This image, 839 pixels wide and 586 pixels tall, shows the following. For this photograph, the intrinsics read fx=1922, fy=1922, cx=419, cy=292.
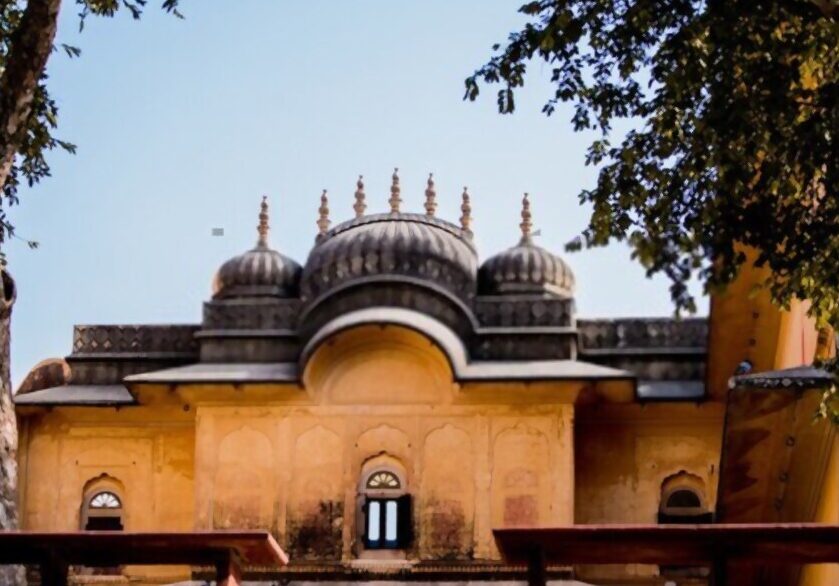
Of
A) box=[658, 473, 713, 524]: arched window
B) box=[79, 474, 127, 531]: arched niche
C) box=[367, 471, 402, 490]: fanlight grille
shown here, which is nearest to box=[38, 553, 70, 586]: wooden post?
box=[367, 471, 402, 490]: fanlight grille

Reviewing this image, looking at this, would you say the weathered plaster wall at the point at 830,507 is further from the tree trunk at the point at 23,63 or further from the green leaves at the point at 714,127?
the tree trunk at the point at 23,63

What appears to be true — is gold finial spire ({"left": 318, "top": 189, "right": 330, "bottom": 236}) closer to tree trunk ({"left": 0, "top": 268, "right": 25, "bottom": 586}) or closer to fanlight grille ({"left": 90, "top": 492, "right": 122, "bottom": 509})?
fanlight grille ({"left": 90, "top": 492, "right": 122, "bottom": 509})

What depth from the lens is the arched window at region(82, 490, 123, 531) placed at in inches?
812

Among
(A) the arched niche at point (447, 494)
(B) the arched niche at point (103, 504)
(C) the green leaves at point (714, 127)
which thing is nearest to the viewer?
(C) the green leaves at point (714, 127)

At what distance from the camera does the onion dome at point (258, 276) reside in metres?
21.2

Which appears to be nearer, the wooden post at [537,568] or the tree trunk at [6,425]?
the wooden post at [537,568]

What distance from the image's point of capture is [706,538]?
831 centimetres

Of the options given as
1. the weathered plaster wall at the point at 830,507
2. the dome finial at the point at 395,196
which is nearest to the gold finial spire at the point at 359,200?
the dome finial at the point at 395,196

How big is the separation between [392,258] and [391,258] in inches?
0.7

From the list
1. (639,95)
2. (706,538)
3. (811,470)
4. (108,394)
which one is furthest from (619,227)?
(108,394)

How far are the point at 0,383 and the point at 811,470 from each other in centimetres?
490

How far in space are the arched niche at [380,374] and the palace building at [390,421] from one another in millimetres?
21

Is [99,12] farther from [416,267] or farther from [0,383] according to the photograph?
[416,267]

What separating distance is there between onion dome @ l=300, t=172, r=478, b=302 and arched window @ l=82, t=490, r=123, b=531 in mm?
2986
